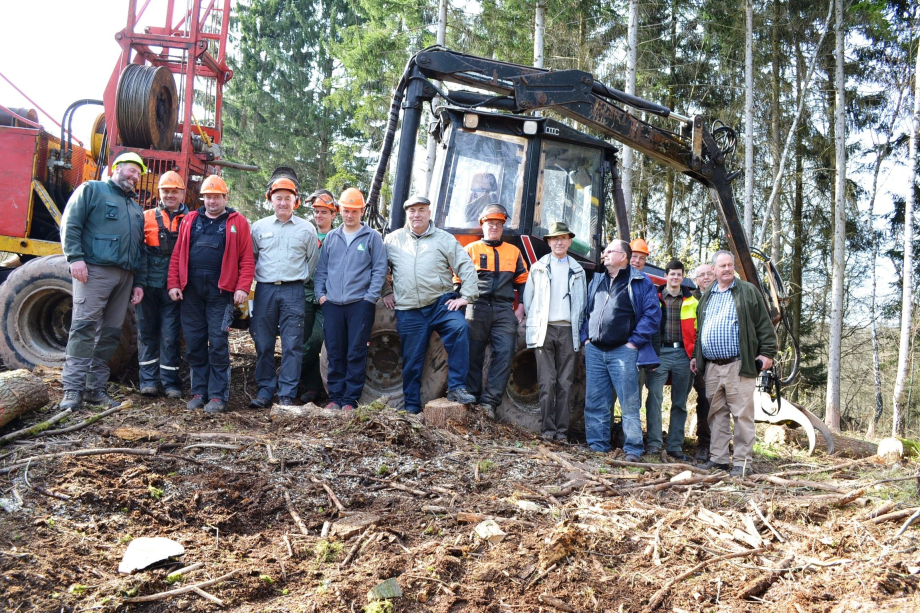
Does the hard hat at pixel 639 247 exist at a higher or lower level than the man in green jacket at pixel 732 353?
higher

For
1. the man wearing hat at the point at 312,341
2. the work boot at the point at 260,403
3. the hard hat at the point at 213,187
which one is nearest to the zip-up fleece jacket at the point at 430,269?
the man wearing hat at the point at 312,341

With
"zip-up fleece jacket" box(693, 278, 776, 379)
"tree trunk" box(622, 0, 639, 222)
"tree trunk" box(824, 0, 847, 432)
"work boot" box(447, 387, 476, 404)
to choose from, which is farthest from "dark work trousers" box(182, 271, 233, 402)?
"tree trunk" box(824, 0, 847, 432)

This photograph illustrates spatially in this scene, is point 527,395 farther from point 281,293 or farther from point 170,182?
point 170,182

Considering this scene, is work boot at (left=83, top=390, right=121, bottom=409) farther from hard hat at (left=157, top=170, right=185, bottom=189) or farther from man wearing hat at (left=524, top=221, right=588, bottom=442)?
man wearing hat at (left=524, top=221, right=588, bottom=442)

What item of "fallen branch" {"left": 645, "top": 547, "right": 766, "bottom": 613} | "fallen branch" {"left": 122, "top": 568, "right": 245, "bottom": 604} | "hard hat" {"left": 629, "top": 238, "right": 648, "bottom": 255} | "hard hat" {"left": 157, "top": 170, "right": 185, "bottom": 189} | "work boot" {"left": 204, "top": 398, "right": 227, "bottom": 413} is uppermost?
"hard hat" {"left": 157, "top": 170, "right": 185, "bottom": 189}

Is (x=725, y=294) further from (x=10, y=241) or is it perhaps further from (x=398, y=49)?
(x=398, y=49)

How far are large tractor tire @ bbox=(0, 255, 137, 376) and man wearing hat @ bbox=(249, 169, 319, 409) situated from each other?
58.9 inches

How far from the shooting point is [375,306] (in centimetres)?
645

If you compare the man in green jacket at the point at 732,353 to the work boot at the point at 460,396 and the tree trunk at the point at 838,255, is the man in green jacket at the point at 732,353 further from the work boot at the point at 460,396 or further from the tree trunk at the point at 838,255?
the tree trunk at the point at 838,255

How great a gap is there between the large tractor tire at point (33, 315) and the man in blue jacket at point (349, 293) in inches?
81.8

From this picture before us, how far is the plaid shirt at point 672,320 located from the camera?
6.90 m

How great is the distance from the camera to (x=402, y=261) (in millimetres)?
6258

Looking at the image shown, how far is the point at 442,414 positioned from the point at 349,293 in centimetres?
133

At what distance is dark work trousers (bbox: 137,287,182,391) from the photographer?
6.30 metres
